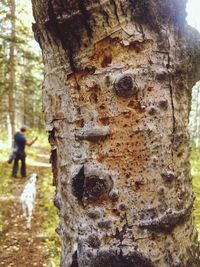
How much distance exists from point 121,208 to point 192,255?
1.17 ft

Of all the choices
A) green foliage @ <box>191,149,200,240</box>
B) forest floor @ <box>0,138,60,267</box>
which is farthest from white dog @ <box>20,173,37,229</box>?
green foliage @ <box>191,149,200,240</box>

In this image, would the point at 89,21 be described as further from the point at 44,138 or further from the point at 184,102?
the point at 44,138

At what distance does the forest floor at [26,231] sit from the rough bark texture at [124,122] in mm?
5274

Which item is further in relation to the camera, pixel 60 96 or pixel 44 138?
pixel 44 138

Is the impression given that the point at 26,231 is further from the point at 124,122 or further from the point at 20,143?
the point at 124,122

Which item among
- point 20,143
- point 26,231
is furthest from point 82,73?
point 20,143

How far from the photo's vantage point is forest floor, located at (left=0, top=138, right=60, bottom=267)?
6441 mm

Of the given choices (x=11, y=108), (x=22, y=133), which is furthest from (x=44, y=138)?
(x=22, y=133)

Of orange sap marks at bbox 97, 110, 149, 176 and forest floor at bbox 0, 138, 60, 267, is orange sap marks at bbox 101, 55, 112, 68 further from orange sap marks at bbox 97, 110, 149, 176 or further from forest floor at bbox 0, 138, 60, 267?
forest floor at bbox 0, 138, 60, 267

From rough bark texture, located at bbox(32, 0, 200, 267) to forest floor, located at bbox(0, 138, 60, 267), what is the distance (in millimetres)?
5274

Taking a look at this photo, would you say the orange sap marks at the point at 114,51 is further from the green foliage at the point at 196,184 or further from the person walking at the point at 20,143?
the person walking at the point at 20,143

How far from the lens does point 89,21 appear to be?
1142mm

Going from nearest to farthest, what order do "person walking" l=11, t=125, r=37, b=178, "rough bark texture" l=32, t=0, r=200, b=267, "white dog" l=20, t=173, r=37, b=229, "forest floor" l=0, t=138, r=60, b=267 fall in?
"rough bark texture" l=32, t=0, r=200, b=267, "forest floor" l=0, t=138, r=60, b=267, "white dog" l=20, t=173, r=37, b=229, "person walking" l=11, t=125, r=37, b=178

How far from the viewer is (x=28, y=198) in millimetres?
10391
